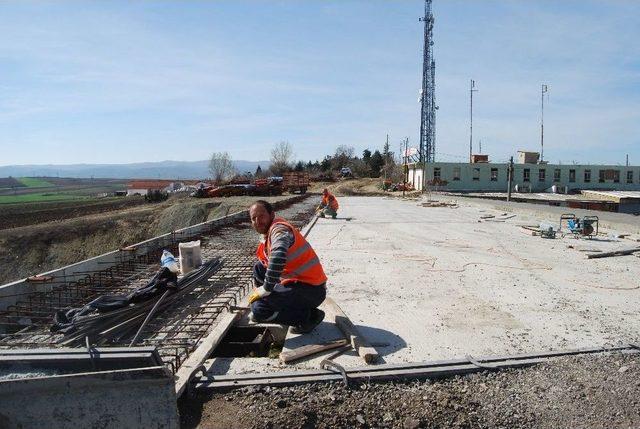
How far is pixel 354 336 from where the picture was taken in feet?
14.0

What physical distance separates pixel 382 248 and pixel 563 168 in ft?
133

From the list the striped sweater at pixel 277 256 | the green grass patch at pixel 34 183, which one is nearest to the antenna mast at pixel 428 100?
the striped sweater at pixel 277 256

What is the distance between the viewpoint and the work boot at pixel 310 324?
15.1ft

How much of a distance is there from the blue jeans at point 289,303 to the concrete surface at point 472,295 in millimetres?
208

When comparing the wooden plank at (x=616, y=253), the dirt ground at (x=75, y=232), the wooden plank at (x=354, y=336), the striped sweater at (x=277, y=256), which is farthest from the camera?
the dirt ground at (x=75, y=232)

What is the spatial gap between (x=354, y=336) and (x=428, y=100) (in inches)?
1840

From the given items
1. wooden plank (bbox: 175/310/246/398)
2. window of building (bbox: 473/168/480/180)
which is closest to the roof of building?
window of building (bbox: 473/168/480/180)

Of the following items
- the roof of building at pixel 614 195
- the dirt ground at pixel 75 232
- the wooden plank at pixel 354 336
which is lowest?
the dirt ground at pixel 75 232

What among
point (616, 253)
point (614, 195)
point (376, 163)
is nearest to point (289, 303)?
point (616, 253)

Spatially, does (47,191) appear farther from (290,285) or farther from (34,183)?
(290,285)

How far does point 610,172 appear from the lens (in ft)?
150

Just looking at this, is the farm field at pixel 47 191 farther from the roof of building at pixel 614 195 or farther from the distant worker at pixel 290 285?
the distant worker at pixel 290 285

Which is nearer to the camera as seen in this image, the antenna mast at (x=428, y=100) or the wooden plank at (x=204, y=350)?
the wooden plank at (x=204, y=350)

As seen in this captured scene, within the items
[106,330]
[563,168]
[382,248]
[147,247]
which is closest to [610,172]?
[563,168]
